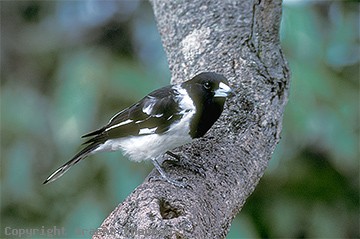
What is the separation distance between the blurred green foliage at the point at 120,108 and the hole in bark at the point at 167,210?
1470 millimetres

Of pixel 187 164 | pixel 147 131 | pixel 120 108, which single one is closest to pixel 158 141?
pixel 147 131

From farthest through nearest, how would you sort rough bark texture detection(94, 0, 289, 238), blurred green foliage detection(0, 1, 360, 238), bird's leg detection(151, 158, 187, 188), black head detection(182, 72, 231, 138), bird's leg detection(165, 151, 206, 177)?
blurred green foliage detection(0, 1, 360, 238)
black head detection(182, 72, 231, 138)
bird's leg detection(165, 151, 206, 177)
bird's leg detection(151, 158, 187, 188)
rough bark texture detection(94, 0, 289, 238)

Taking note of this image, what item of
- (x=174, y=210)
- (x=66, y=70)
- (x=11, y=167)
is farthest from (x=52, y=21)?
(x=174, y=210)

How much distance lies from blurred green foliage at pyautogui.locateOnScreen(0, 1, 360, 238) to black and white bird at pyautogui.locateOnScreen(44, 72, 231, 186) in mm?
903

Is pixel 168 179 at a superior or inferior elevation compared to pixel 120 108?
superior

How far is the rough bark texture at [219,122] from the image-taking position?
195 centimetres

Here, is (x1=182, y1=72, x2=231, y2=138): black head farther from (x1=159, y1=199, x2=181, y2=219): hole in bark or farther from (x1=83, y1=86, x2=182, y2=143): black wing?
→ (x1=159, y1=199, x2=181, y2=219): hole in bark

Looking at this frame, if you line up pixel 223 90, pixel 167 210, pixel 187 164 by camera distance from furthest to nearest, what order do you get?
pixel 223 90 < pixel 187 164 < pixel 167 210

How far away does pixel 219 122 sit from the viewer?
2.57 meters

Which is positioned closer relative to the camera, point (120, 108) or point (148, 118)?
point (148, 118)

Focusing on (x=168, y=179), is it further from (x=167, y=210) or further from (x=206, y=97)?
(x=206, y=97)

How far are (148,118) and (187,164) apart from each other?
0.94 ft

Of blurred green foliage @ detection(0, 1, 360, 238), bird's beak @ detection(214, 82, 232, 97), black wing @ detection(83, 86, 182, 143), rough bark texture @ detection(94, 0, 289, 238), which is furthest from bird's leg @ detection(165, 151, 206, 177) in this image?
blurred green foliage @ detection(0, 1, 360, 238)

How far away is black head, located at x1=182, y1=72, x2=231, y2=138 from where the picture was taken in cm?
248
